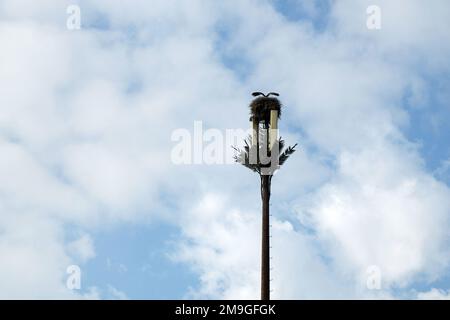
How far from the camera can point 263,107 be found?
111 feet

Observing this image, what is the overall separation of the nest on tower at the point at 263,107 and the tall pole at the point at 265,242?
337 cm

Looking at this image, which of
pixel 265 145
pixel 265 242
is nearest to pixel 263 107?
pixel 265 145

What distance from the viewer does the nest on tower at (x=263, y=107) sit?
33.8 meters

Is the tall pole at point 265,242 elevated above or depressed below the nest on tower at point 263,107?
below

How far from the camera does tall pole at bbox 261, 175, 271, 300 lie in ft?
101

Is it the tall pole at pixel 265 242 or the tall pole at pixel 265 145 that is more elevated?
the tall pole at pixel 265 145

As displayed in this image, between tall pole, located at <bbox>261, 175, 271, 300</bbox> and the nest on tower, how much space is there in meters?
3.37

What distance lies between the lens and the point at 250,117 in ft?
113

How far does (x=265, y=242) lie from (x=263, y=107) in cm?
762

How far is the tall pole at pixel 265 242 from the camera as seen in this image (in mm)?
30763

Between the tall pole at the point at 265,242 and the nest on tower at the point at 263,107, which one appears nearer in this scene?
the tall pole at the point at 265,242

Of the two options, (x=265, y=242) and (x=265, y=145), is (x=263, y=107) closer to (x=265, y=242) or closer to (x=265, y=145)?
(x=265, y=145)
